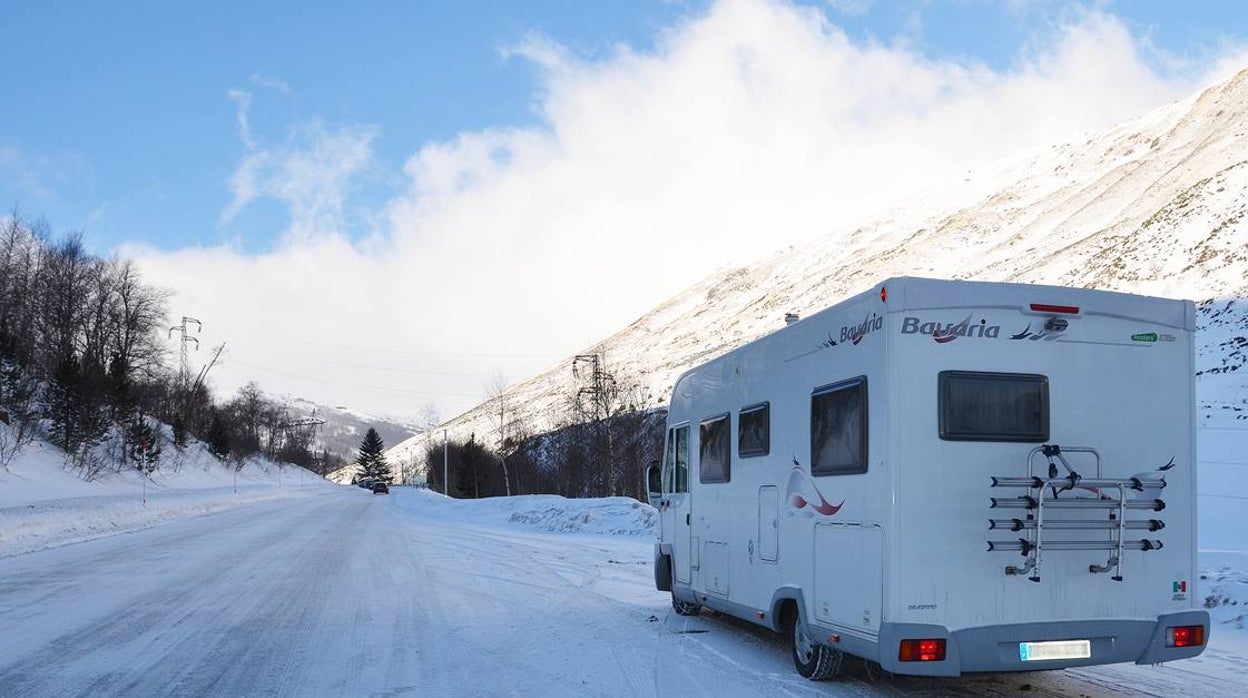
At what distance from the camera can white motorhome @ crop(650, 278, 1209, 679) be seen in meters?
6.26

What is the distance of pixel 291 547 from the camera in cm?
2027

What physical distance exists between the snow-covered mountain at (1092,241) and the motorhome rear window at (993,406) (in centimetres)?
2329

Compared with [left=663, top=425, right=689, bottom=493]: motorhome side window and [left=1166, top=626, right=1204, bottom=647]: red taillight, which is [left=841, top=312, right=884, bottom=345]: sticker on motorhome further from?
[left=663, top=425, right=689, bottom=493]: motorhome side window

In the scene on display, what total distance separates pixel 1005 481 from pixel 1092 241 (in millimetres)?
98648

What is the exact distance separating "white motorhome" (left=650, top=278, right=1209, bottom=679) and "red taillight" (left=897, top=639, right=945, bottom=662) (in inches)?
0.4

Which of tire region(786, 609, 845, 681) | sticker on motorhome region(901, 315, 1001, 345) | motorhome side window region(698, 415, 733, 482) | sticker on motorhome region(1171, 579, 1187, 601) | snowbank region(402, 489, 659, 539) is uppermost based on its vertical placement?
sticker on motorhome region(901, 315, 1001, 345)

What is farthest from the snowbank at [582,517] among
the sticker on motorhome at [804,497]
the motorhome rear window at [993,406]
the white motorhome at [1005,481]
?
the motorhome rear window at [993,406]

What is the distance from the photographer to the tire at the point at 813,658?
24.5 feet

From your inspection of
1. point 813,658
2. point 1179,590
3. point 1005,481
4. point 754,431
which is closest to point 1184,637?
point 1179,590

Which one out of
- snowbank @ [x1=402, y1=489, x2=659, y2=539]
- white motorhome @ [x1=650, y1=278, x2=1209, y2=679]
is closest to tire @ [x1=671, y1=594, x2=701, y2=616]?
white motorhome @ [x1=650, y1=278, x2=1209, y2=679]

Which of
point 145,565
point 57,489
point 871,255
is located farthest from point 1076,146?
point 145,565

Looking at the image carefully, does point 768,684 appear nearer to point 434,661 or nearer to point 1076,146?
point 434,661

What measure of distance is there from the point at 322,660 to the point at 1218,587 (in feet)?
29.1

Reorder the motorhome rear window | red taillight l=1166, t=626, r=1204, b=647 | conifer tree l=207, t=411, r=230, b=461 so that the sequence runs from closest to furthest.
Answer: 1. the motorhome rear window
2. red taillight l=1166, t=626, r=1204, b=647
3. conifer tree l=207, t=411, r=230, b=461
